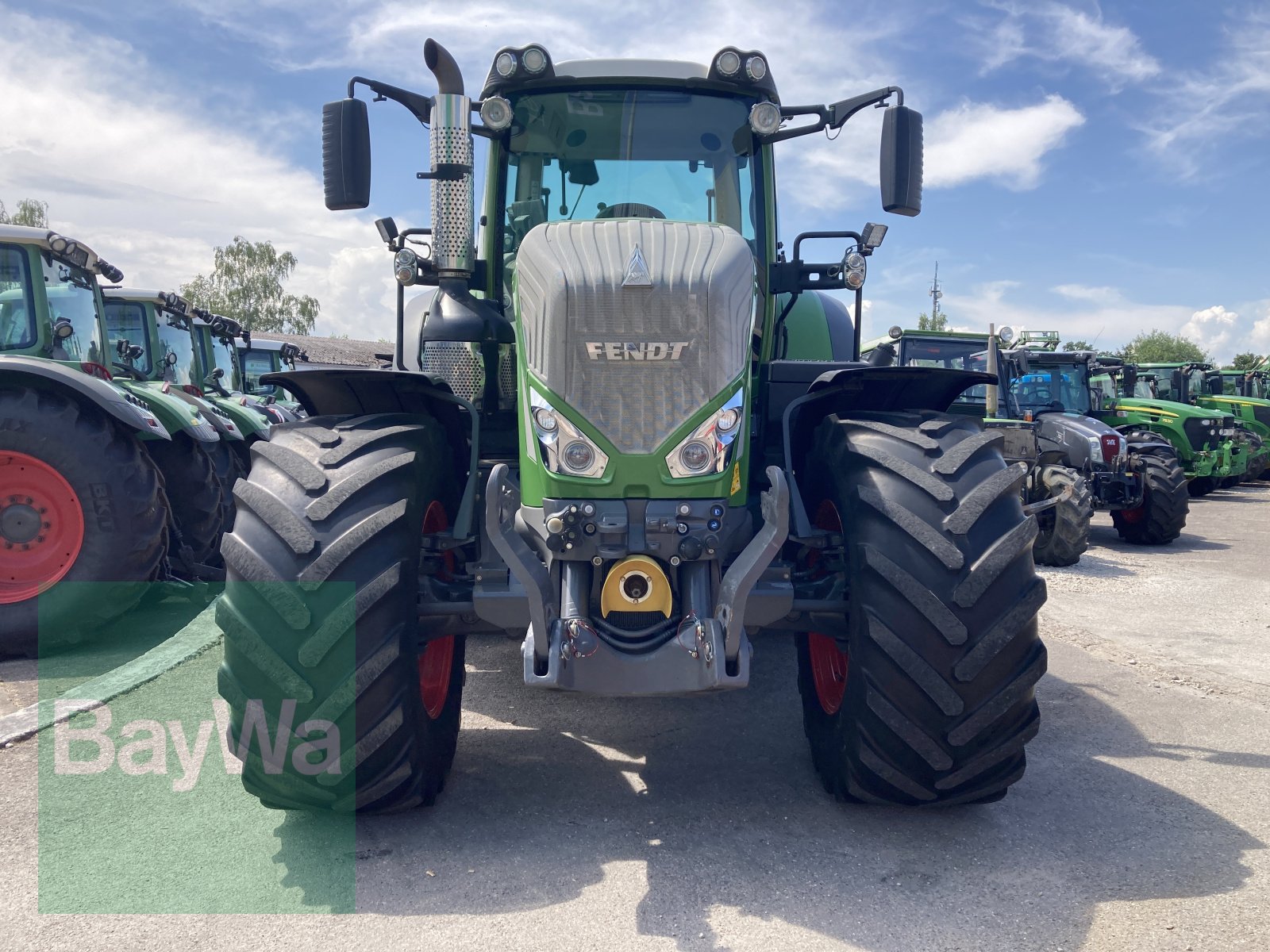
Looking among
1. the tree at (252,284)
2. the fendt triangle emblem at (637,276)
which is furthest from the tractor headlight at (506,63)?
the tree at (252,284)

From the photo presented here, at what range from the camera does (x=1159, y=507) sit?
10.9 m

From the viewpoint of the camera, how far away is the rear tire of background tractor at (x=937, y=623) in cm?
279

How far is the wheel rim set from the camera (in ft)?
17.7

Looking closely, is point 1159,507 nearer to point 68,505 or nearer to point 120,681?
point 120,681

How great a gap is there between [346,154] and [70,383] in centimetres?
287

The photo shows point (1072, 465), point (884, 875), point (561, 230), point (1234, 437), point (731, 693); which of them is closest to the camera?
point (884, 875)

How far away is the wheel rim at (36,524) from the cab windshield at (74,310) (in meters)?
1.09

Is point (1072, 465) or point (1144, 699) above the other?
point (1072, 465)

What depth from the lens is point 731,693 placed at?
457cm

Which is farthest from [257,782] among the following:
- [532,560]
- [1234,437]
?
[1234,437]

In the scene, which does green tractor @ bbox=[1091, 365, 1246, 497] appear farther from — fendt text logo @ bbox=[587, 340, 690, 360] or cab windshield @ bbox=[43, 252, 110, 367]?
fendt text logo @ bbox=[587, 340, 690, 360]

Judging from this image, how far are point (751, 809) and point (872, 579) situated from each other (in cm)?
95

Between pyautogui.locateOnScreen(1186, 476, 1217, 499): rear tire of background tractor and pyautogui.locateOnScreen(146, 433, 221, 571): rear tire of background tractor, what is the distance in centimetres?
1713

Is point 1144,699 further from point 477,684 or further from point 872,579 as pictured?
point 477,684
